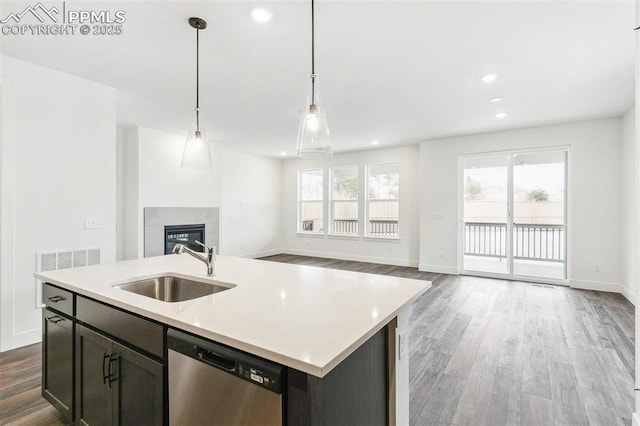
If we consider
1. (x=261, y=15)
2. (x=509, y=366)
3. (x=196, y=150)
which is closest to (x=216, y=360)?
(x=196, y=150)

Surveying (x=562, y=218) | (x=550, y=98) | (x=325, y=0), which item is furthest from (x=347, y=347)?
(x=562, y=218)

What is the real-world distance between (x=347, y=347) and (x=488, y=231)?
233 inches

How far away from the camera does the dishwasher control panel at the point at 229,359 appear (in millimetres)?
950

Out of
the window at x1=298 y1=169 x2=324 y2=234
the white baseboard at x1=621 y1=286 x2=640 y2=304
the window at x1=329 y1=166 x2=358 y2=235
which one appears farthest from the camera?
the window at x1=298 y1=169 x2=324 y2=234

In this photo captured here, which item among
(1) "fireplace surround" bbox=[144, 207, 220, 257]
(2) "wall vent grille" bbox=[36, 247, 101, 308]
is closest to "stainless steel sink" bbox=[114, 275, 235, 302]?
(2) "wall vent grille" bbox=[36, 247, 101, 308]

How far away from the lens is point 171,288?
2010 millimetres

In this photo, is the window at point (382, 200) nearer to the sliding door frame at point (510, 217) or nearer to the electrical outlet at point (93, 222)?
the sliding door frame at point (510, 217)

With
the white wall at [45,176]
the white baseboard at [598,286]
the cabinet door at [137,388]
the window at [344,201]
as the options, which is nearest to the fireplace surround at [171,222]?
the white wall at [45,176]

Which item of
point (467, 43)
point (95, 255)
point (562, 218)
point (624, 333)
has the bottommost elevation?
point (624, 333)

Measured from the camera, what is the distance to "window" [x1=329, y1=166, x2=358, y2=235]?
24.8 feet

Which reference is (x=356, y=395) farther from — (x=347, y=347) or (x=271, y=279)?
(x=271, y=279)

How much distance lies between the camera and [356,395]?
3.84 ft

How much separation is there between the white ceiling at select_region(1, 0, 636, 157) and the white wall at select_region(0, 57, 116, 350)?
252 mm

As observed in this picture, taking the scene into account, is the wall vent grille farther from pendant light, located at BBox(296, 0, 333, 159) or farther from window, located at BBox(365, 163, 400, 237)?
window, located at BBox(365, 163, 400, 237)
